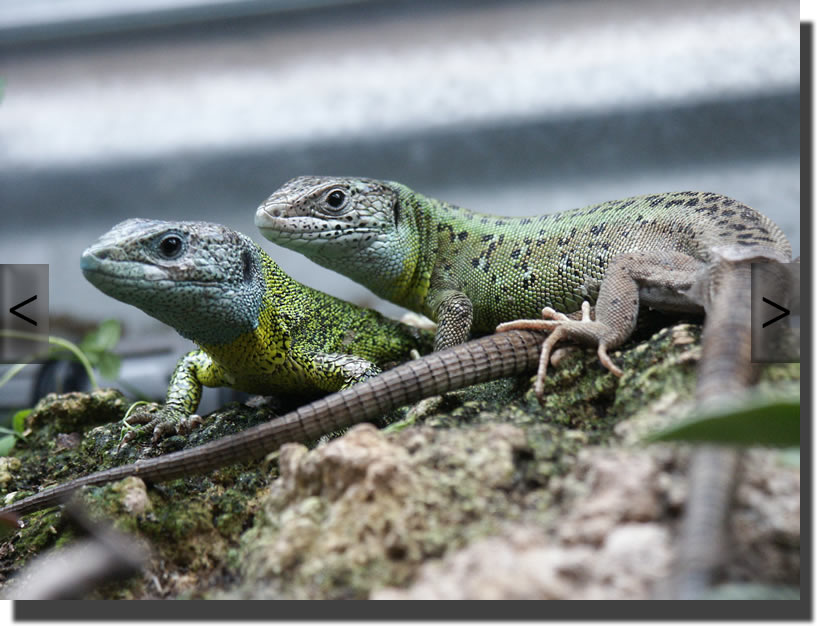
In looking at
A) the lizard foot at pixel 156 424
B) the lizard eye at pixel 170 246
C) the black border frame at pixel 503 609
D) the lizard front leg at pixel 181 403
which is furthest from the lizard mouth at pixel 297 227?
the black border frame at pixel 503 609

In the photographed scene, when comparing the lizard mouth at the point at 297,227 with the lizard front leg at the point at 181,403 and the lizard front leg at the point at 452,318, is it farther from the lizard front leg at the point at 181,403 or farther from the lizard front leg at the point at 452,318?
the lizard front leg at the point at 181,403

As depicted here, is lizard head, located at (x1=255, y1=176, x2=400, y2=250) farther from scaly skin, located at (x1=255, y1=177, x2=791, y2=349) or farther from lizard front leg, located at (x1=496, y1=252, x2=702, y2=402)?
lizard front leg, located at (x1=496, y1=252, x2=702, y2=402)

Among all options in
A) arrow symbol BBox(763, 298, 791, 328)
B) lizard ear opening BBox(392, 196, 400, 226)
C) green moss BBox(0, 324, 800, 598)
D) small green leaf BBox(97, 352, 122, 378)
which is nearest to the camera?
green moss BBox(0, 324, 800, 598)

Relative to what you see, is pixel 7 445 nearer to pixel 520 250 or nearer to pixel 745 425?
pixel 520 250

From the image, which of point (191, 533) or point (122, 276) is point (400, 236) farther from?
point (191, 533)

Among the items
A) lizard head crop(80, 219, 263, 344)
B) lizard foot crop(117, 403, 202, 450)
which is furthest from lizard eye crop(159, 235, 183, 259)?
lizard foot crop(117, 403, 202, 450)

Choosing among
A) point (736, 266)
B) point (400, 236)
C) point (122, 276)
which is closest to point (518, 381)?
point (736, 266)
